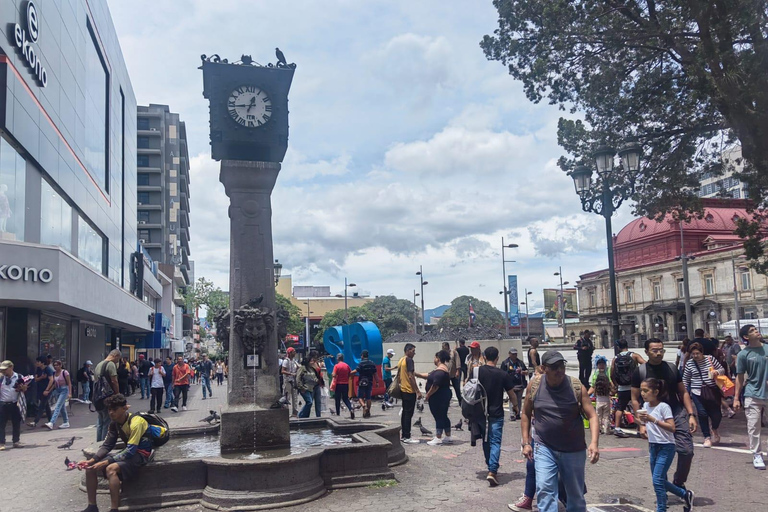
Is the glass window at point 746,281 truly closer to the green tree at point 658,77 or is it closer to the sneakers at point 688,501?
the green tree at point 658,77

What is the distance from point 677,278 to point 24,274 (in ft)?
210

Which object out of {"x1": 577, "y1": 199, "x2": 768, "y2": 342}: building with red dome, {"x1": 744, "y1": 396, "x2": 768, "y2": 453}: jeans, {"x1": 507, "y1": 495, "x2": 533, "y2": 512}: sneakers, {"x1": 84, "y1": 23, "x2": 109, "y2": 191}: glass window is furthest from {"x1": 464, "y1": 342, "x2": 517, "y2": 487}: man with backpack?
{"x1": 577, "y1": 199, "x2": 768, "y2": 342}: building with red dome

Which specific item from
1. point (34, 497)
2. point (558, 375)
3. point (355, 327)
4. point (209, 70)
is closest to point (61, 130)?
point (355, 327)

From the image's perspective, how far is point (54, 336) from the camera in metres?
23.0

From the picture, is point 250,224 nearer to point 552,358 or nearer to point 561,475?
point 552,358

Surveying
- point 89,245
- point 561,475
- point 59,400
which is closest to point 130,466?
point 561,475

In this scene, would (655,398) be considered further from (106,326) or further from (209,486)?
(106,326)

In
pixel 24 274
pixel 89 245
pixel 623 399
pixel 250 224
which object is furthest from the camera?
pixel 89 245

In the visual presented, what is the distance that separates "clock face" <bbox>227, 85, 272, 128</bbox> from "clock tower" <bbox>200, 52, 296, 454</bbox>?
2 centimetres

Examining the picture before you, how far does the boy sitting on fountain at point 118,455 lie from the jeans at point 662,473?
5.47m

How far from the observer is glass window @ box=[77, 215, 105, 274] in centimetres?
2741

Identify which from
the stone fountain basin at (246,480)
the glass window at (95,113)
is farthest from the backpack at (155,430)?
the glass window at (95,113)

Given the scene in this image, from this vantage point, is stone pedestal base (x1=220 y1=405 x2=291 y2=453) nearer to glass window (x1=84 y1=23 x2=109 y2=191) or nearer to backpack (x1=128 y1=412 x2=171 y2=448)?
backpack (x1=128 y1=412 x2=171 y2=448)

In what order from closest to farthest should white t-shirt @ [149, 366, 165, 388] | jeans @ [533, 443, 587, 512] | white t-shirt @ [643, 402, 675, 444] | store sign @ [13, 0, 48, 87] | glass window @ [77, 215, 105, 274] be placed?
jeans @ [533, 443, 587, 512], white t-shirt @ [643, 402, 675, 444], white t-shirt @ [149, 366, 165, 388], store sign @ [13, 0, 48, 87], glass window @ [77, 215, 105, 274]
